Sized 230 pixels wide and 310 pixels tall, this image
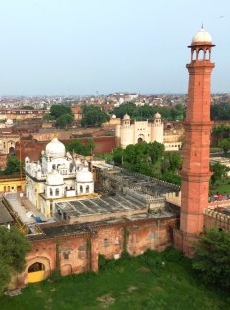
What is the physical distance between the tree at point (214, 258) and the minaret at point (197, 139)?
2.54 m

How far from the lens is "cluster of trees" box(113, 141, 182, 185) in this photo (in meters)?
45.5

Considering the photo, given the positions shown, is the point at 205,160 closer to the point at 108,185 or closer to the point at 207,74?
the point at 207,74

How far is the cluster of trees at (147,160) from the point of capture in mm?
45469

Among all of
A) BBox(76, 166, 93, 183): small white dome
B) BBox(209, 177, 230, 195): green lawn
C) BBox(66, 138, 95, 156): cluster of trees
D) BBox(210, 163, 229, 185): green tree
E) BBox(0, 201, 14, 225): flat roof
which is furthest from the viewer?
BBox(66, 138, 95, 156): cluster of trees

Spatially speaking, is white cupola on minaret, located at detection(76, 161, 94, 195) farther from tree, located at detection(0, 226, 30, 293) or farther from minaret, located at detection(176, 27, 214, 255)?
tree, located at detection(0, 226, 30, 293)

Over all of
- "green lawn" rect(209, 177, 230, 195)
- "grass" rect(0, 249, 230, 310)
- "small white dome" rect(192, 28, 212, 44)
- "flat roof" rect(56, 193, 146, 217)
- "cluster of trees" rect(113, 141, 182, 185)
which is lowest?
"grass" rect(0, 249, 230, 310)

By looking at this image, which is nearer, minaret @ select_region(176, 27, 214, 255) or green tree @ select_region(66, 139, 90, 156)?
minaret @ select_region(176, 27, 214, 255)

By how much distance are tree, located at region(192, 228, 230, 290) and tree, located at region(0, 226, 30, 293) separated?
9.43m

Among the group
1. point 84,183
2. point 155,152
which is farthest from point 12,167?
point 155,152

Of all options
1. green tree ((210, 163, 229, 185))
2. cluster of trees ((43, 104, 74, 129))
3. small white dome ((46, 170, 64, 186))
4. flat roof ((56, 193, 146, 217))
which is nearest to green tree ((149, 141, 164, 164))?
green tree ((210, 163, 229, 185))

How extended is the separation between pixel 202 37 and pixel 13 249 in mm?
16564

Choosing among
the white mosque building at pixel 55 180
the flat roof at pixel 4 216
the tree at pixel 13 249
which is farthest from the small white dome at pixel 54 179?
the tree at pixel 13 249

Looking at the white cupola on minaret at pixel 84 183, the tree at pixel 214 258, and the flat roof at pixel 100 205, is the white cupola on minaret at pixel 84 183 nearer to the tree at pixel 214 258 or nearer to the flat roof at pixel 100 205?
the flat roof at pixel 100 205

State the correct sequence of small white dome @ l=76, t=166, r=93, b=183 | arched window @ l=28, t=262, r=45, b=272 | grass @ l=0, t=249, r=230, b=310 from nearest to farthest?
grass @ l=0, t=249, r=230, b=310 < arched window @ l=28, t=262, r=45, b=272 < small white dome @ l=76, t=166, r=93, b=183
